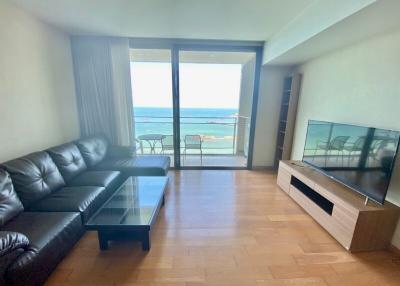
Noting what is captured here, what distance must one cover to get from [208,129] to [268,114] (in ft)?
5.30

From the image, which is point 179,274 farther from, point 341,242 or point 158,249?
point 341,242

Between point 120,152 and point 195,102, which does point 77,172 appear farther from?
point 195,102

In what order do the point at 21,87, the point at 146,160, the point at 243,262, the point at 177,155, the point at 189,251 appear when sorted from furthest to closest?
the point at 177,155
the point at 146,160
the point at 21,87
the point at 189,251
the point at 243,262

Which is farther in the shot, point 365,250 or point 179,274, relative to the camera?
point 365,250

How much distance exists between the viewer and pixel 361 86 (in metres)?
2.14

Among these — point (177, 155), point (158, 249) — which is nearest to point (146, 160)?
point (177, 155)

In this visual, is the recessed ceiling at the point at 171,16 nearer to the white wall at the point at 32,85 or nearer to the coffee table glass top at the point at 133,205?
the white wall at the point at 32,85

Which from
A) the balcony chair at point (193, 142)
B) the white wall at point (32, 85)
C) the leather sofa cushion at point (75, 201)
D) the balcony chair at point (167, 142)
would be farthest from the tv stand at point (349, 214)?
the white wall at point (32, 85)

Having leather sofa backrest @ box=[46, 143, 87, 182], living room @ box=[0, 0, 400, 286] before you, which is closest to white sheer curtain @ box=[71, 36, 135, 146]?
living room @ box=[0, 0, 400, 286]

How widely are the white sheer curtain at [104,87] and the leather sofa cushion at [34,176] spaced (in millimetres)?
1352

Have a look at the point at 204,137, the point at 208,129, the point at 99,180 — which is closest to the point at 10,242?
the point at 99,180

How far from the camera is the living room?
157 cm

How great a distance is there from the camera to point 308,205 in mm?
2369

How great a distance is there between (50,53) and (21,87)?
795 millimetres
